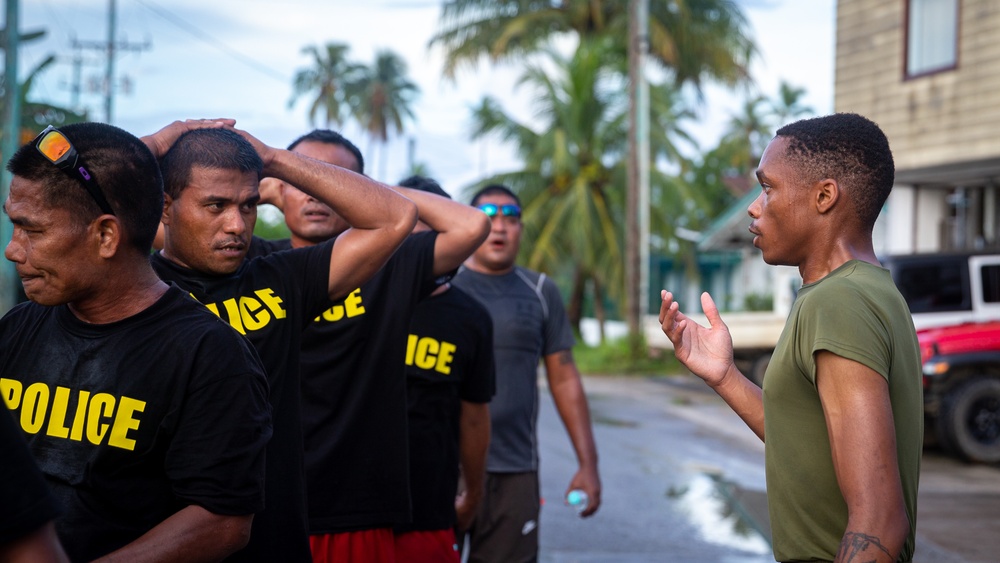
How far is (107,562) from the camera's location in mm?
2045

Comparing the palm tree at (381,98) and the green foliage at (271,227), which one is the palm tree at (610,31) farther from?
the palm tree at (381,98)

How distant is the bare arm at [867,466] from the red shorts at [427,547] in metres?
1.97

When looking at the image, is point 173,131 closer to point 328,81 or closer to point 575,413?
point 575,413

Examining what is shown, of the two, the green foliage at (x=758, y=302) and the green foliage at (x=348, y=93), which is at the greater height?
the green foliage at (x=348, y=93)

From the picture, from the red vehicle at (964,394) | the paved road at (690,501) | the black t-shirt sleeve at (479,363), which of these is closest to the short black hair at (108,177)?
the black t-shirt sleeve at (479,363)

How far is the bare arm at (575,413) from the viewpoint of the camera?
5.34m

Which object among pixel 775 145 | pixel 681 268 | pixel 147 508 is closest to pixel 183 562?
pixel 147 508

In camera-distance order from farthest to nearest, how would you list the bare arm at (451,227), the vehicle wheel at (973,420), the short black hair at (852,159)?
the vehicle wheel at (973,420), the bare arm at (451,227), the short black hair at (852,159)

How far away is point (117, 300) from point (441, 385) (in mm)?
2101

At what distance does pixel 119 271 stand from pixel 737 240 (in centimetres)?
2639

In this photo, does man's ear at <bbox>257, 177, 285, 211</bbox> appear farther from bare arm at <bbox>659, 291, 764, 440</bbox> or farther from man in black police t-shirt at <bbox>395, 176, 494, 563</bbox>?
bare arm at <bbox>659, 291, 764, 440</bbox>

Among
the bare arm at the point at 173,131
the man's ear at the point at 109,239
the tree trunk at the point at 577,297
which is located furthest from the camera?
the tree trunk at the point at 577,297

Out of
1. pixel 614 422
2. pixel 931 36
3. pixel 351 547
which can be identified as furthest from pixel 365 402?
pixel 931 36

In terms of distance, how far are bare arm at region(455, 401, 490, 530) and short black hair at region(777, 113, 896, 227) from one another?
2169mm
